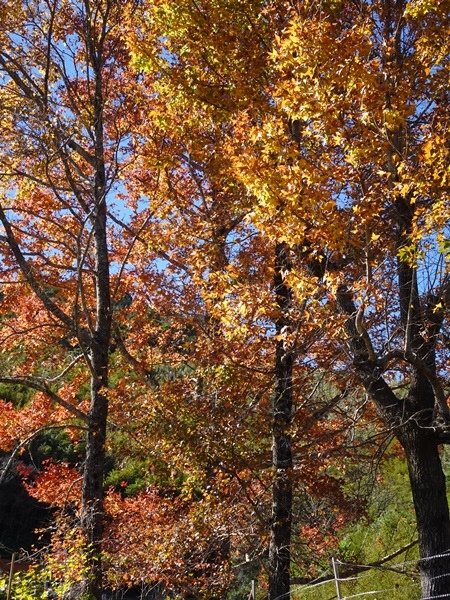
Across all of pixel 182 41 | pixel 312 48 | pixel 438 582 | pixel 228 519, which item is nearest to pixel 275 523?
pixel 228 519

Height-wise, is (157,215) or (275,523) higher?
(157,215)

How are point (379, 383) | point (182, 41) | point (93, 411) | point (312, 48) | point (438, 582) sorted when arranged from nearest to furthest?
A: point (312, 48) → point (438, 582) → point (379, 383) → point (182, 41) → point (93, 411)

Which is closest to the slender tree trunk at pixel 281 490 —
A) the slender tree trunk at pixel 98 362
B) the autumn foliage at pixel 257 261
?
the autumn foliage at pixel 257 261

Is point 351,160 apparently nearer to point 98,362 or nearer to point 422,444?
point 422,444

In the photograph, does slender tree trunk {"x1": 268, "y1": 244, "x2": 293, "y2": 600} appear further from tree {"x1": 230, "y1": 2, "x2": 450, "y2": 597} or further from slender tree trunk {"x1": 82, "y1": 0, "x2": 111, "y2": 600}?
slender tree trunk {"x1": 82, "y1": 0, "x2": 111, "y2": 600}

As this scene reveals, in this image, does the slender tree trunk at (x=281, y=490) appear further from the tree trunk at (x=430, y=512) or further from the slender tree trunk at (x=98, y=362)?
the slender tree trunk at (x=98, y=362)

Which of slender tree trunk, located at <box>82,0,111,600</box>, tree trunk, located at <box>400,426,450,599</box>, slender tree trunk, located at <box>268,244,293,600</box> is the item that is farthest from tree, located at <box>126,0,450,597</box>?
slender tree trunk, located at <box>82,0,111,600</box>

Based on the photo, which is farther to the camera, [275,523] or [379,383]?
[275,523]

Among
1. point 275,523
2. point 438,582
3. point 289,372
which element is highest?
point 289,372

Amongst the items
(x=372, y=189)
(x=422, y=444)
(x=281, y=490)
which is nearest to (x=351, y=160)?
(x=372, y=189)

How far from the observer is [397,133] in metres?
6.28

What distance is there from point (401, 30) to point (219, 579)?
7.26 meters

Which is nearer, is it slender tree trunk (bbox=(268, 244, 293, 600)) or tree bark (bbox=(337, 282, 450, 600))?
tree bark (bbox=(337, 282, 450, 600))

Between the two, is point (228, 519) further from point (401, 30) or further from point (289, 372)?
point (401, 30)
